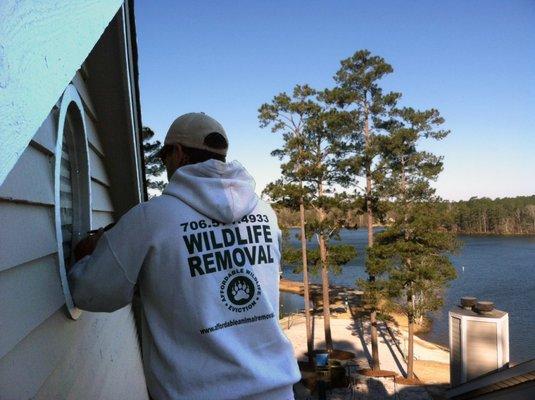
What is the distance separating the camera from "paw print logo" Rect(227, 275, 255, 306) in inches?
57.8

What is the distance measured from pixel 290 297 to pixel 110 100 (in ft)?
126

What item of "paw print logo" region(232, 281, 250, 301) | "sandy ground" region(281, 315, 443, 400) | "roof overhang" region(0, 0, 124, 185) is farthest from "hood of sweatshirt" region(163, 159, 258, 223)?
"sandy ground" region(281, 315, 443, 400)

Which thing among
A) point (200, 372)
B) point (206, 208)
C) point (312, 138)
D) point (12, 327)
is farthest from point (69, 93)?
point (312, 138)

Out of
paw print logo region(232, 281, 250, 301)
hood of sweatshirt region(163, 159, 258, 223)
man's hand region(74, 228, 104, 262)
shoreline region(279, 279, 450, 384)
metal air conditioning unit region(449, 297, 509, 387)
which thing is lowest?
shoreline region(279, 279, 450, 384)

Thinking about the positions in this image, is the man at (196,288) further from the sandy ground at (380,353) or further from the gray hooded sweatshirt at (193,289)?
the sandy ground at (380,353)

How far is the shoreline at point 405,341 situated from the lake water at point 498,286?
199 centimetres

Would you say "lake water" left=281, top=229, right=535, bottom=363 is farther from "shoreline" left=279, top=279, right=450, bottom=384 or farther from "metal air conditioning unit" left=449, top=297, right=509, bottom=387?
"metal air conditioning unit" left=449, top=297, right=509, bottom=387

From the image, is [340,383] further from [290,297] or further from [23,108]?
[290,297]

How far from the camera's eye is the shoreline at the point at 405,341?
18.1 metres

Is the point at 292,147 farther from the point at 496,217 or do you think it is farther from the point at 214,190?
the point at 496,217

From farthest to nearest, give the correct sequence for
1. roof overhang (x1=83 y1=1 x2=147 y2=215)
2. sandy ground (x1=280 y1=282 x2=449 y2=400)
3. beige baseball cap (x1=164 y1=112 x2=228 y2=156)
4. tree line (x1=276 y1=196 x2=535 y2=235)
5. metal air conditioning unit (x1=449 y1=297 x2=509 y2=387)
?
tree line (x1=276 y1=196 x2=535 y2=235) → sandy ground (x1=280 y1=282 x2=449 y2=400) → metal air conditioning unit (x1=449 y1=297 x2=509 y2=387) → roof overhang (x1=83 y1=1 x2=147 y2=215) → beige baseball cap (x1=164 y1=112 x2=228 y2=156)

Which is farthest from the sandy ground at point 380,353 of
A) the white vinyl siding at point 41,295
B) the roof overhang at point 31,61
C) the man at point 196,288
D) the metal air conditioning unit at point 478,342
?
the roof overhang at point 31,61

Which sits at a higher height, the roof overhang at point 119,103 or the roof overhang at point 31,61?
the roof overhang at point 119,103

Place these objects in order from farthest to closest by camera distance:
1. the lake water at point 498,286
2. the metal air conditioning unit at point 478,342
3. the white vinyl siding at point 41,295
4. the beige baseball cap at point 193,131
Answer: the lake water at point 498,286
the metal air conditioning unit at point 478,342
the beige baseball cap at point 193,131
the white vinyl siding at point 41,295
